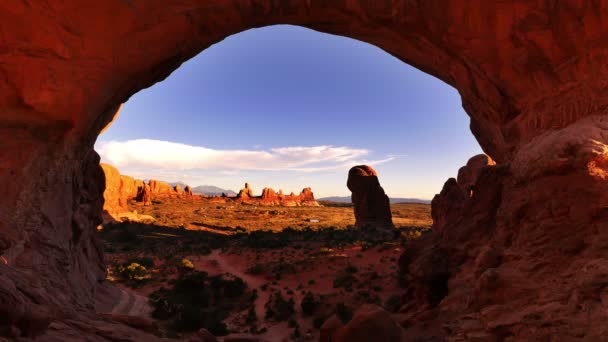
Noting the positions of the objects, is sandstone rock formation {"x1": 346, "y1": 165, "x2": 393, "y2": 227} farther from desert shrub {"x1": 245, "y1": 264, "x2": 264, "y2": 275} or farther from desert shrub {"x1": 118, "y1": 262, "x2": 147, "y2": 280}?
desert shrub {"x1": 118, "y1": 262, "x2": 147, "y2": 280}

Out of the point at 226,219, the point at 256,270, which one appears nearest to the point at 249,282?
the point at 256,270

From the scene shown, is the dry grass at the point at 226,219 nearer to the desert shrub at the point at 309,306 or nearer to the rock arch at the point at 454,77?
the desert shrub at the point at 309,306

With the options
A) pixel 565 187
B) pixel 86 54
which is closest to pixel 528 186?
pixel 565 187

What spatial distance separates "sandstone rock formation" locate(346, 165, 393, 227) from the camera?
40.6 m

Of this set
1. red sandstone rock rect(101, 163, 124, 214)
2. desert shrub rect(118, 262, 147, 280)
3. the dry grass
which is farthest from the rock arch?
the dry grass

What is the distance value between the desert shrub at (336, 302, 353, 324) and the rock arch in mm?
4007

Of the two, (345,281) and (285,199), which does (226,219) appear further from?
(285,199)

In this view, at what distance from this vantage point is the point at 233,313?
1539 centimetres

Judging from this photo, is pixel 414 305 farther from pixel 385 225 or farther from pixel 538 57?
pixel 385 225

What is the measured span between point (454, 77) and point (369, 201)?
31.1 m

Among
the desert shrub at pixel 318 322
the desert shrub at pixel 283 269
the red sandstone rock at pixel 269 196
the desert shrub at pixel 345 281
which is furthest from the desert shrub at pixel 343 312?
the red sandstone rock at pixel 269 196

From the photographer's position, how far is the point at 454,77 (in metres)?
10.9

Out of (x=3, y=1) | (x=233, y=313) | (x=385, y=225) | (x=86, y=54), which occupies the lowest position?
(x=233, y=313)

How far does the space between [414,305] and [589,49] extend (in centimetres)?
866
